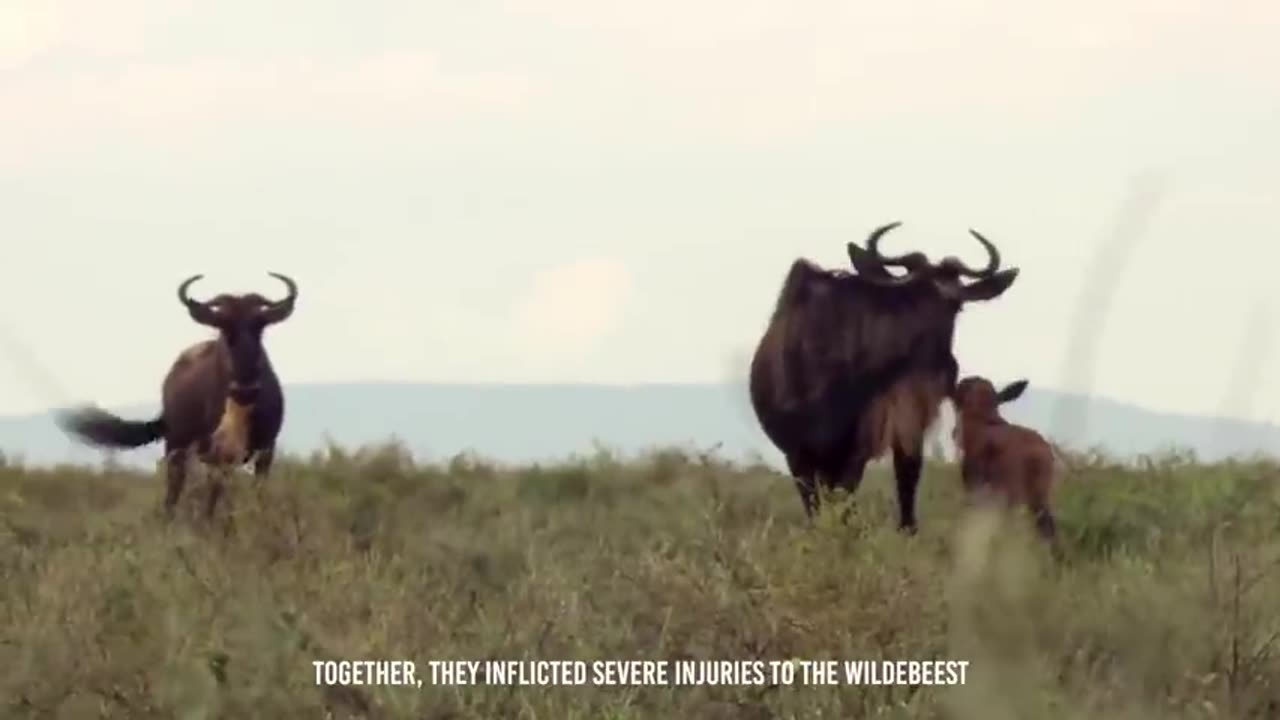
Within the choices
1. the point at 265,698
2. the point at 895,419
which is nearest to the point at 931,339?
the point at 895,419

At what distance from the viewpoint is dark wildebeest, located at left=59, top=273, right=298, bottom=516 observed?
35.4 ft

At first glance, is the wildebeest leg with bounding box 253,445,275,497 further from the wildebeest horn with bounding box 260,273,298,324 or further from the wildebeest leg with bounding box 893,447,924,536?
the wildebeest leg with bounding box 893,447,924,536

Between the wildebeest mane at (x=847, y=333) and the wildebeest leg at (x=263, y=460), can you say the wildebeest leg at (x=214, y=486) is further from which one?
the wildebeest mane at (x=847, y=333)

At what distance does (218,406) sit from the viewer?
11453mm

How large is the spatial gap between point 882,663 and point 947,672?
0.25m

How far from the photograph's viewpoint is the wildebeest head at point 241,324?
1078 cm

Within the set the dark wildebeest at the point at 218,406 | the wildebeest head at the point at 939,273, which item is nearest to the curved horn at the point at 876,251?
the wildebeest head at the point at 939,273

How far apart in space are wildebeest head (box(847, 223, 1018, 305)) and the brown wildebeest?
1.63ft

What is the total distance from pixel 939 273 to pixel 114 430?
24.6 ft

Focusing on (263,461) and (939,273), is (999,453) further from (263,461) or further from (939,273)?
(263,461)

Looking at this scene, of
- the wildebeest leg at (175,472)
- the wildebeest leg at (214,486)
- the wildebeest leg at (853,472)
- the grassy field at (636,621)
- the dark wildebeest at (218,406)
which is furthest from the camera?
the wildebeest leg at (175,472)

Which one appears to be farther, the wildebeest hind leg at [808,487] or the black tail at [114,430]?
the black tail at [114,430]

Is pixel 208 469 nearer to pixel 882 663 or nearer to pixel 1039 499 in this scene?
pixel 1039 499

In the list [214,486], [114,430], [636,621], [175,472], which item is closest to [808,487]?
[636,621]
